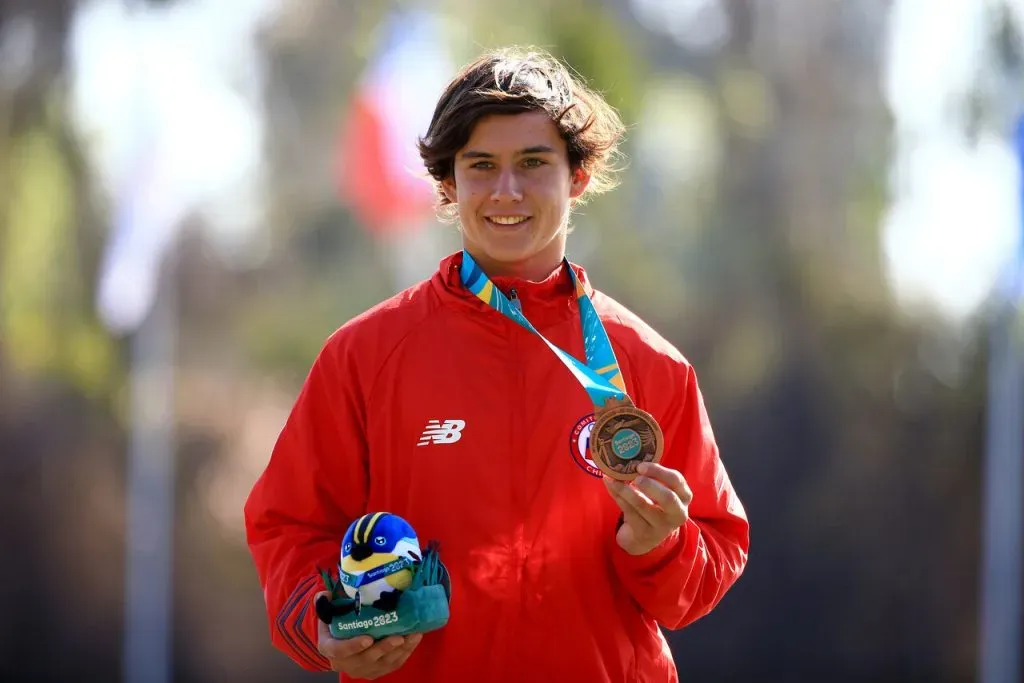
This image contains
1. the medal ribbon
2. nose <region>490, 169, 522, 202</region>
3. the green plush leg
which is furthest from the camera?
nose <region>490, 169, 522, 202</region>

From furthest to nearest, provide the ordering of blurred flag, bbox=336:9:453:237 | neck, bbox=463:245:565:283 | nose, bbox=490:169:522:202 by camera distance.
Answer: blurred flag, bbox=336:9:453:237, neck, bbox=463:245:565:283, nose, bbox=490:169:522:202

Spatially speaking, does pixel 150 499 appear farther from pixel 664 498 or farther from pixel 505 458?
pixel 664 498

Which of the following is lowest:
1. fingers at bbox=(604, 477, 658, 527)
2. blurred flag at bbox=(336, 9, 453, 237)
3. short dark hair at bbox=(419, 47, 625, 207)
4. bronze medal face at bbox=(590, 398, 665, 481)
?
fingers at bbox=(604, 477, 658, 527)

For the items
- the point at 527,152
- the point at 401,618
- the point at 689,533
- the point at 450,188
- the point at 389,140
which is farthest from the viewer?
the point at 389,140

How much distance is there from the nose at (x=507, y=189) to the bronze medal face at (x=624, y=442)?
1.33 feet

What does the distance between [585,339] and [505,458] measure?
24 cm

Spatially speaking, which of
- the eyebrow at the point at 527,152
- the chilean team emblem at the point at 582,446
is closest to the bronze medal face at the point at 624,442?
the chilean team emblem at the point at 582,446

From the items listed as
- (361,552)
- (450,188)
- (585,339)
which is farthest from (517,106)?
(361,552)

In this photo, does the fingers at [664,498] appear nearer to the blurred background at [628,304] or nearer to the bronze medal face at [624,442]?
the bronze medal face at [624,442]

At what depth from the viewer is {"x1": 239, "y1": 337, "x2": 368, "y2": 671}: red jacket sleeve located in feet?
6.18

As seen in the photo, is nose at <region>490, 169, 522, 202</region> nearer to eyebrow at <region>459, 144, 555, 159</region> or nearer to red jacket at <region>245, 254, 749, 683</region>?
eyebrow at <region>459, 144, 555, 159</region>

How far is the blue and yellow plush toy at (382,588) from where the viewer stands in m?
1.69

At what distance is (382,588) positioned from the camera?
1693mm

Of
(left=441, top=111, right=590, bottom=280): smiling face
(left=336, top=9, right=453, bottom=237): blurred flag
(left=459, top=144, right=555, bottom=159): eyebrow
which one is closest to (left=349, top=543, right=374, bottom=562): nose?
(left=441, top=111, right=590, bottom=280): smiling face
